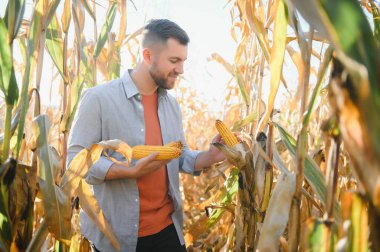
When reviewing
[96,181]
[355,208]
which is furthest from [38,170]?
[355,208]

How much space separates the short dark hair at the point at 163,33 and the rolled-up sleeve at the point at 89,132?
16.4 inches

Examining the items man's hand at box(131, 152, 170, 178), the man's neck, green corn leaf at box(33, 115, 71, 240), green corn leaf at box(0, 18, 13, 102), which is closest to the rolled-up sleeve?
man's hand at box(131, 152, 170, 178)

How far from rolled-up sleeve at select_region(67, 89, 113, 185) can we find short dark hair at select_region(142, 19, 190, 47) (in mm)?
417

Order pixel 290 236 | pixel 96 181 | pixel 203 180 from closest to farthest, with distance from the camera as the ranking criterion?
pixel 290 236 → pixel 96 181 → pixel 203 180

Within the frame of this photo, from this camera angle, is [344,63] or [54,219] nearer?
[344,63]

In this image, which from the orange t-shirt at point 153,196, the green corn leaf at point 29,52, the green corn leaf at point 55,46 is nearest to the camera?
the green corn leaf at point 29,52

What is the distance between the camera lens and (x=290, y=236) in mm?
920

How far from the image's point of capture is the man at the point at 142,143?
1700 millimetres

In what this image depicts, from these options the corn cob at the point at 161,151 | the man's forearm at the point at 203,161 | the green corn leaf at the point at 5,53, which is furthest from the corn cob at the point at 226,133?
the green corn leaf at the point at 5,53

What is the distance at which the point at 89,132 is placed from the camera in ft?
5.65

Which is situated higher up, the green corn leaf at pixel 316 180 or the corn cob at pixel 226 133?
the corn cob at pixel 226 133

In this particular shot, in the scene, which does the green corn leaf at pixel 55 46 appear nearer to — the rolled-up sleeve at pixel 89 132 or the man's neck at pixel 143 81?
the rolled-up sleeve at pixel 89 132

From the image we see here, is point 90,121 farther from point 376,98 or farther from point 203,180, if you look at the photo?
point 203,180

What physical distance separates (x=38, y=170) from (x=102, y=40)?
0.89 m
